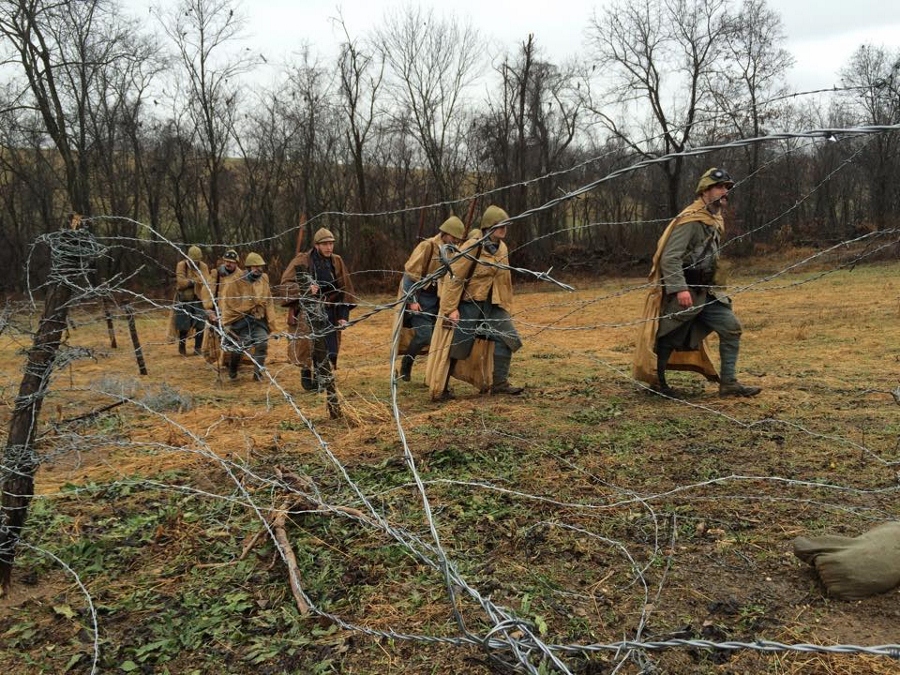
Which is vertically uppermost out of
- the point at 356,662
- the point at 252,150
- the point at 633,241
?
the point at 252,150

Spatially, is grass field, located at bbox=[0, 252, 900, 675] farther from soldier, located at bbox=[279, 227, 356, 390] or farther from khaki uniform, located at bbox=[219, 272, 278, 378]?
khaki uniform, located at bbox=[219, 272, 278, 378]

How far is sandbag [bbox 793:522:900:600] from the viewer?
2564 mm

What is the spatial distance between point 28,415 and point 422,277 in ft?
15.2

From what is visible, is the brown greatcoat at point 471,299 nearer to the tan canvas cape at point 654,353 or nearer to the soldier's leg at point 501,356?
the soldier's leg at point 501,356

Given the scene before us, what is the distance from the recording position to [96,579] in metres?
3.10

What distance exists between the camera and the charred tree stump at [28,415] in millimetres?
2996

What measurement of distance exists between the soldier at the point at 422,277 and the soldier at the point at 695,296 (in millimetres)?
2105

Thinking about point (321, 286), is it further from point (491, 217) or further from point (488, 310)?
point (491, 217)

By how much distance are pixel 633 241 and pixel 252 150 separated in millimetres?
17524

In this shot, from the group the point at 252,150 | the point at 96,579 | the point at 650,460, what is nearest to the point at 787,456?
the point at 650,460

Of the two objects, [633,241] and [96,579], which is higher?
[633,241]

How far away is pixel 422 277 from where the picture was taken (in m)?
7.31

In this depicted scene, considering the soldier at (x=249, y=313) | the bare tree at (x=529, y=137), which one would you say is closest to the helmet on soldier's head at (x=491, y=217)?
the soldier at (x=249, y=313)

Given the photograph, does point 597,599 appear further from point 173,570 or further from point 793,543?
point 173,570
